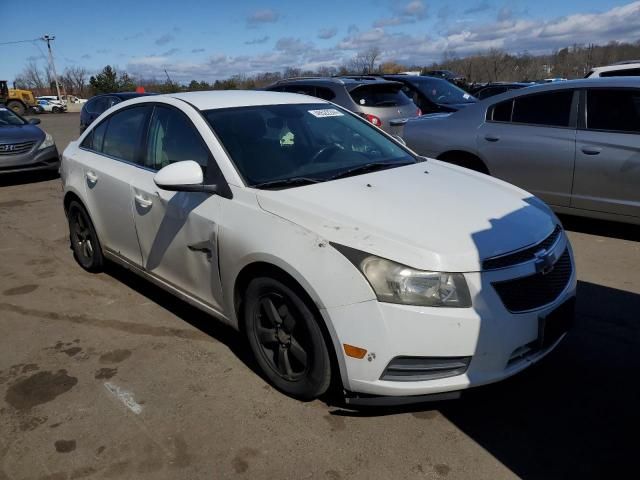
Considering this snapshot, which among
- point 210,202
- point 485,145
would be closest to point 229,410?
point 210,202

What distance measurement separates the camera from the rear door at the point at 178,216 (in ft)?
10.4

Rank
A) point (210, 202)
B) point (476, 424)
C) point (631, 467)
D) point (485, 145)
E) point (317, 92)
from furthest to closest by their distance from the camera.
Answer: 1. point (317, 92)
2. point (485, 145)
3. point (210, 202)
4. point (476, 424)
5. point (631, 467)

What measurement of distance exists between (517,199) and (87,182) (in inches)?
130

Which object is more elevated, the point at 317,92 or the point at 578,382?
the point at 317,92

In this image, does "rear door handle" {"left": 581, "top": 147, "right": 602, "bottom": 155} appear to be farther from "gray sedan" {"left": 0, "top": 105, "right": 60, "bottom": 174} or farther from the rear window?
"gray sedan" {"left": 0, "top": 105, "right": 60, "bottom": 174}

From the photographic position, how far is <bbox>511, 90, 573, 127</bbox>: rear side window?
541cm

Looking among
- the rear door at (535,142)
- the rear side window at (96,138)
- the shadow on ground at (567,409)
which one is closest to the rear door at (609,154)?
the rear door at (535,142)

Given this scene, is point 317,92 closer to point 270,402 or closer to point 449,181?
point 449,181

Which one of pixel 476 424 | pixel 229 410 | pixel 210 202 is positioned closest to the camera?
pixel 476 424

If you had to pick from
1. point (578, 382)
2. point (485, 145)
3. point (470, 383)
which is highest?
point (485, 145)

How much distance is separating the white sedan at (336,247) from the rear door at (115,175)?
1.1 inches

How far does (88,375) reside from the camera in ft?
10.7

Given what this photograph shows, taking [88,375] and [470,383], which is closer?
[470,383]

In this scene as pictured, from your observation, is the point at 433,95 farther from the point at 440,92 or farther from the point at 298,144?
the point at 298,144
